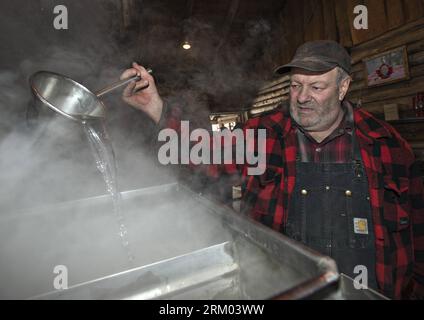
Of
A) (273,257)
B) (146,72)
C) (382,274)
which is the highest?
(146,72)

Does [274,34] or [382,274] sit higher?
[274,34]

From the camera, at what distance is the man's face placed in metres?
2.13

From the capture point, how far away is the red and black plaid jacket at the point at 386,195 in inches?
76.0

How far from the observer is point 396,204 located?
6.56 feet

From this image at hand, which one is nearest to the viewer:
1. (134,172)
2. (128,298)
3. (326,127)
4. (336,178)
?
(128,298)

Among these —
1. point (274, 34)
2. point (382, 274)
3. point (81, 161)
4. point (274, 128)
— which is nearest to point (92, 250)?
point (81, 161)

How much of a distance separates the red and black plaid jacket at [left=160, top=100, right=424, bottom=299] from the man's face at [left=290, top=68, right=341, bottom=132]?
168 millimetres

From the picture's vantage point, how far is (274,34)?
6500 millimetres

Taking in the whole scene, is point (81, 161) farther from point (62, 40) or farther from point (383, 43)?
point (383, 43)

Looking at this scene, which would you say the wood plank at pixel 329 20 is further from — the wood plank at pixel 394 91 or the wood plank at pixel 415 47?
the wood plank at pixel 415 47

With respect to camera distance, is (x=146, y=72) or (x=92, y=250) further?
(x=146, y=72)

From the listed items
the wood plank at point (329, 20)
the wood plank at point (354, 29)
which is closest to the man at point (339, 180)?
the wood plank at point (354, 29)

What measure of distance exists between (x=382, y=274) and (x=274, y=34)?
6094 millimetres

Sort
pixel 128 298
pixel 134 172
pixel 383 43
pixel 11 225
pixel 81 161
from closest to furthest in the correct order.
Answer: pixel 128 298, pixel 11 225, pixel 81 161, pixel 134 172, pixel 383 43
